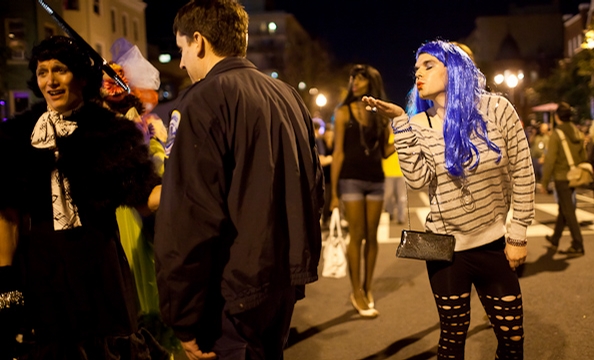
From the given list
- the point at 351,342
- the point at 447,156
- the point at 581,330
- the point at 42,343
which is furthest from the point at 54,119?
the point at 581,330

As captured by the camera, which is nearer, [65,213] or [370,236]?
[65,213]

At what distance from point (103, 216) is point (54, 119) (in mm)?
499

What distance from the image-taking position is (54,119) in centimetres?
268

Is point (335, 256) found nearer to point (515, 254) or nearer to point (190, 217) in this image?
point (515, 254)

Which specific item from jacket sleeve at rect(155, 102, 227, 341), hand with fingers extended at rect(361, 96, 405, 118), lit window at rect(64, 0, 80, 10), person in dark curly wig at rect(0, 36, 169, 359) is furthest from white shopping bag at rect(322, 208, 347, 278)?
lit window at rect(64, 0, 80, 10)

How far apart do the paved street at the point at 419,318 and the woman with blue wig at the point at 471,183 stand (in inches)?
57.3

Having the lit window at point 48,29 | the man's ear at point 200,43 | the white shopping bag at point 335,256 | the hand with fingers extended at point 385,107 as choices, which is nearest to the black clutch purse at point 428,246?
the hand with fingers extended at point 385,107

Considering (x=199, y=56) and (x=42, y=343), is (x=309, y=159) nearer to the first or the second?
(x=199, y=56)

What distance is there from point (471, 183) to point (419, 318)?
101 inches

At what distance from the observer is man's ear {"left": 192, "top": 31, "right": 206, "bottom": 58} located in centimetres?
211

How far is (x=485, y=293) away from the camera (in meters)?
2.90

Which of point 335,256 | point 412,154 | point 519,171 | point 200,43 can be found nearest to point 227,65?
point 200,43

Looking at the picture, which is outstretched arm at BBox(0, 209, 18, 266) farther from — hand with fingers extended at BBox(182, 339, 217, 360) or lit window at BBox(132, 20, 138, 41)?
lit window at BBox(132, 20, 138, 41)

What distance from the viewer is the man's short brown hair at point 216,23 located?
2.08 meters
